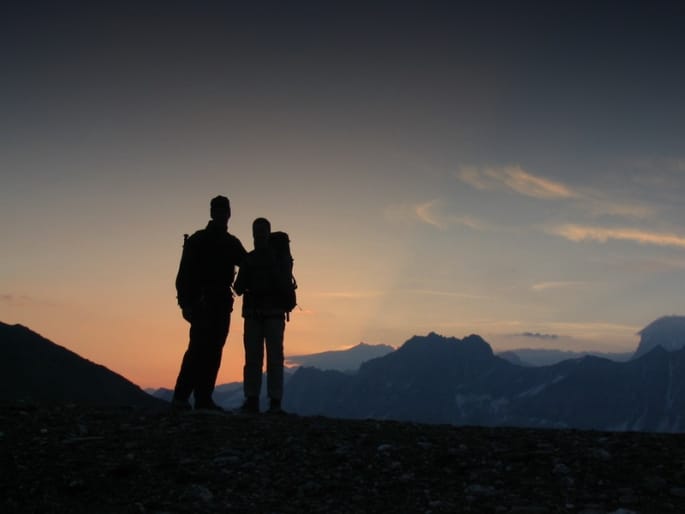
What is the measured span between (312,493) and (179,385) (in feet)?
22.2

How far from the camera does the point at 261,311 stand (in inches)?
590

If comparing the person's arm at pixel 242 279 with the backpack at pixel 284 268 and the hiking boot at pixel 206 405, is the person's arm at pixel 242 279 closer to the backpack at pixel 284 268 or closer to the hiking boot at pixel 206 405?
the backpack at pixel 284 268

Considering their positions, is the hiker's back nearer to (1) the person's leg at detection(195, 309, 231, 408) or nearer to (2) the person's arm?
(2) the person's arm

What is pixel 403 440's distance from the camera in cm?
1065

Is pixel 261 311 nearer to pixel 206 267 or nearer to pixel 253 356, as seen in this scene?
pixel 253 356

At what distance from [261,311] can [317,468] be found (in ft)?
20.6

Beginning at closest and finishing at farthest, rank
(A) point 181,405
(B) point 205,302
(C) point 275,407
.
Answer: (A) point 181,405 < (B) point 205,302 < (C) point 275,407

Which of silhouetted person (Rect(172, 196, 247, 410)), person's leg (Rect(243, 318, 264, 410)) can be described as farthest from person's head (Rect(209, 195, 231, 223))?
person's leg (Rect(243, 318, 264, 410))

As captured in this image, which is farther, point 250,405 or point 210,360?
point 250,405

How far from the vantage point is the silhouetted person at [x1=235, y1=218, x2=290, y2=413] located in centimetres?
1493

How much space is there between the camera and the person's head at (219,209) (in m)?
14.9

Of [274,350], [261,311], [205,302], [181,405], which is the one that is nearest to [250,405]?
[274,350]

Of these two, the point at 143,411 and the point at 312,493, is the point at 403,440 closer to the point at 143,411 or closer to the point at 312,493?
the point at 312,493

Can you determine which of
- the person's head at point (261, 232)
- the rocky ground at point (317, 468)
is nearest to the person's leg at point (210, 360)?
the person's head at point (261, 232)
